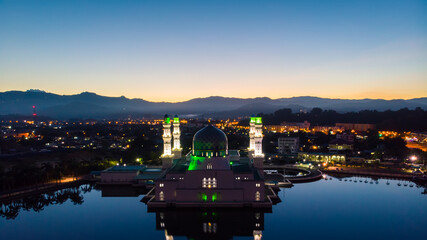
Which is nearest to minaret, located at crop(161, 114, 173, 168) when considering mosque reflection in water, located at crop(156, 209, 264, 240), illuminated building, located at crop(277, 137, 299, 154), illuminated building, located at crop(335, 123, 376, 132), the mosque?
the mosque

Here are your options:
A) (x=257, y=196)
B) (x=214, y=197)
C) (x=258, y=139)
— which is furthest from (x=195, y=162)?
(x=258, y=139)

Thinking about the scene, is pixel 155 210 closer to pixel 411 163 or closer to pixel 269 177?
pixel 269 177

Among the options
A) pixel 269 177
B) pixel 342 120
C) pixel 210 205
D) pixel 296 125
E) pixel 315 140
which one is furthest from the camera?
pixel 342 120

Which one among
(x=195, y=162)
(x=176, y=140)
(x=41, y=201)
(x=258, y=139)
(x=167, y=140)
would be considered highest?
(x=258, y=139)

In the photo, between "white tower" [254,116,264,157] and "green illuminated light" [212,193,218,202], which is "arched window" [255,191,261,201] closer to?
"green illuminated light" [212,193,218,202]

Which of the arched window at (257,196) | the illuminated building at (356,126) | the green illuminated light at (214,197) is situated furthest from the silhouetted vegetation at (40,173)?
the illuminated building at (356,126)

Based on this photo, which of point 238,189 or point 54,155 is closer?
point 238,189

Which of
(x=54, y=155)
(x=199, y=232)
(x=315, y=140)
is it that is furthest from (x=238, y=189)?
(x=315, y=140)

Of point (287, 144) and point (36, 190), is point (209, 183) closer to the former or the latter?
point (36, 190)
